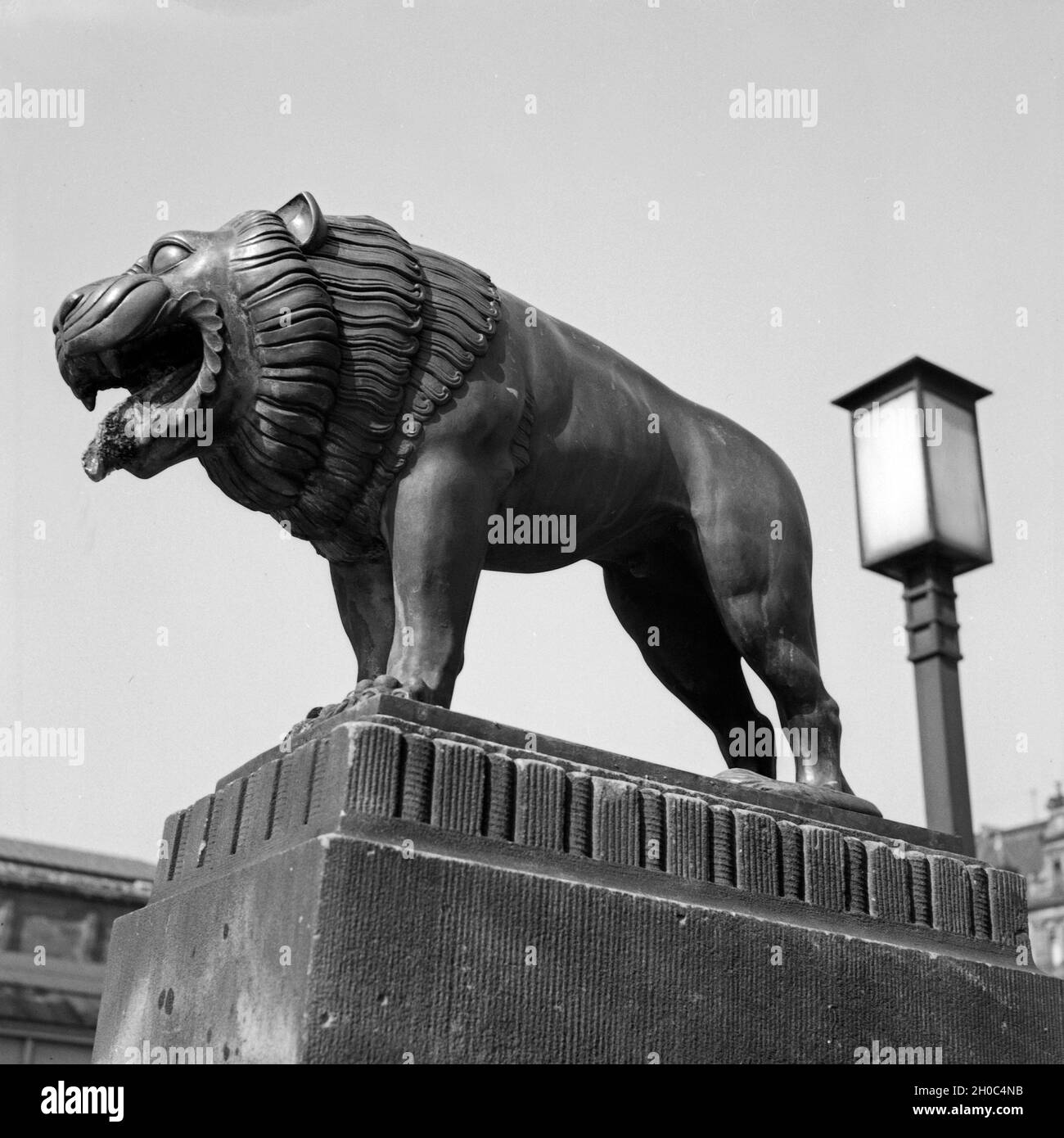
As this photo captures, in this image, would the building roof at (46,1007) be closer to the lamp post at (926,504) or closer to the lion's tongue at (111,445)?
the lamp post at (926,504)

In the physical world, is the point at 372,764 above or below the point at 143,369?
below

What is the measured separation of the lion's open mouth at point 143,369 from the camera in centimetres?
417

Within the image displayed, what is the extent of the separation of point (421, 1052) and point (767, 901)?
130 cm

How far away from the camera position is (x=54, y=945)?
104 feet

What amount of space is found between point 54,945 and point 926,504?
29.2 metres

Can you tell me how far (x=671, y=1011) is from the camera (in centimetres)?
382

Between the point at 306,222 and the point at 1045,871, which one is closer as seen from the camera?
the point at 306,222

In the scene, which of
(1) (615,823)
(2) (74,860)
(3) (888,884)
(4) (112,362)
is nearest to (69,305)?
(4) (112,362)

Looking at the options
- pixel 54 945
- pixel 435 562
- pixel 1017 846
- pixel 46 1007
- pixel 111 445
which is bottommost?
pixel 435 562

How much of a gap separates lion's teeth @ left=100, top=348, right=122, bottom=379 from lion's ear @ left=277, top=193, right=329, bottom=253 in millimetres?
657

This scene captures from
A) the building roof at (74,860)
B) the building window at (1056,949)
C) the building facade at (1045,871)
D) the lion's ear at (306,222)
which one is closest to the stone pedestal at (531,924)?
the lion's ear at (306,222)

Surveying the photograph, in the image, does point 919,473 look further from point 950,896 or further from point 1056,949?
point 1056,949

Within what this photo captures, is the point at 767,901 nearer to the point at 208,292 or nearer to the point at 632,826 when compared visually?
the point at 632,826

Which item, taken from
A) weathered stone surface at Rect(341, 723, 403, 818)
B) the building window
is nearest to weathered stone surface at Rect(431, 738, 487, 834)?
weathered stone surface at Rect(341, 723, 403, 818)
